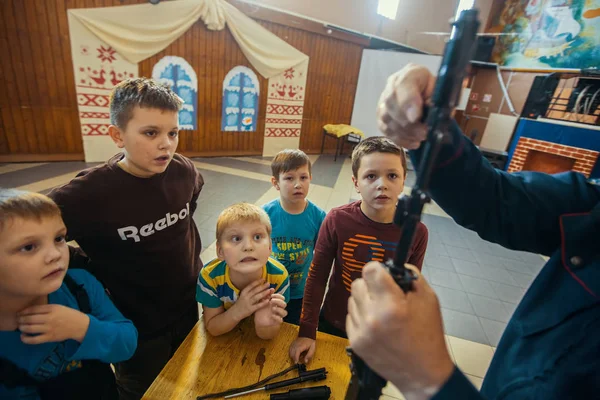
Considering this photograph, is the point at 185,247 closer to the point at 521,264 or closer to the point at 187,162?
the point at 187,162

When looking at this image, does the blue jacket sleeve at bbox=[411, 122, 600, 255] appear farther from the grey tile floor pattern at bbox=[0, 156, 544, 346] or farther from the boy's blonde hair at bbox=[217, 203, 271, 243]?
the grey tile floor pattern at bbox=[0, 156, 544, 346]

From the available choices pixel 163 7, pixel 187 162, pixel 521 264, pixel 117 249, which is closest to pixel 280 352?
pixel 117 249

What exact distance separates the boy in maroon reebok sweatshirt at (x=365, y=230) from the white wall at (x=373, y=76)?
810 centimetres

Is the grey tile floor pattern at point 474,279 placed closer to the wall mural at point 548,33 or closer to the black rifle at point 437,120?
the black rifle at point 437,120

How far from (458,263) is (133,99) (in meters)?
4.04

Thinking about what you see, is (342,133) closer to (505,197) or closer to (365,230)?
(365,230)

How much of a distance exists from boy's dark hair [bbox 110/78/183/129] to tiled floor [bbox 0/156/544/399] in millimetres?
2104

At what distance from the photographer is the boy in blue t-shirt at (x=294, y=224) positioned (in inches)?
73.5

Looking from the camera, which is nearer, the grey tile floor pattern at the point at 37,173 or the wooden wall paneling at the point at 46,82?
the grey tile floor pattern at the point at 37,173

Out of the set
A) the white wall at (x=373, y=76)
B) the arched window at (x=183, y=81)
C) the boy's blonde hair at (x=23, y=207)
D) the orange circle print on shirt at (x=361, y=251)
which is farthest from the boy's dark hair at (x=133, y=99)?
the white wall at (x=373, y=76)

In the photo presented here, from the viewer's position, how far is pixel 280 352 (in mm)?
1087

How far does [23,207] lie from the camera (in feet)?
2.98

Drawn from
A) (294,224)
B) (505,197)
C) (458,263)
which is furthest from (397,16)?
(505,197)

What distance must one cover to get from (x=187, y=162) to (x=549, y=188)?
5.50ft
